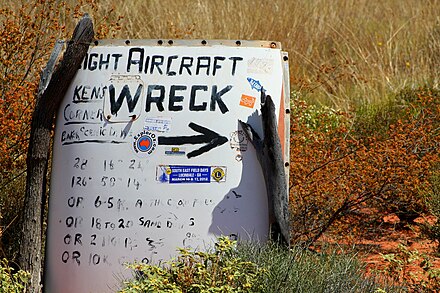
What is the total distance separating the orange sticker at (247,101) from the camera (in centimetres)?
479

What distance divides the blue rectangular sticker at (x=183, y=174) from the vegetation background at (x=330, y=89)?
1.18 m

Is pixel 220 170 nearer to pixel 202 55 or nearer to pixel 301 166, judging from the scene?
pixel 202 55

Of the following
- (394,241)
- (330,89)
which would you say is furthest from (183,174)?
(330,89)

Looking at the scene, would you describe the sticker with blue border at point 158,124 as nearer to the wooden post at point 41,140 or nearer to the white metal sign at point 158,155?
→ the white metal sign at point 158,155

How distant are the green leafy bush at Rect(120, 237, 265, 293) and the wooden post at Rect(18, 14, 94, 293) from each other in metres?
0.84

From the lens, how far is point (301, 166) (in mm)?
6035

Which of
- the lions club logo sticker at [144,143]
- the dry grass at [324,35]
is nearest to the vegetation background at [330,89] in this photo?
the dry grass at [324,35]

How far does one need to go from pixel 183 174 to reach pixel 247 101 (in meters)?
0.52

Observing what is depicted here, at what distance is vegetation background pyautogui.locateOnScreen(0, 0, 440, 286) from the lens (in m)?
6.11

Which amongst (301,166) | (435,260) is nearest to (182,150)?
(301,166)

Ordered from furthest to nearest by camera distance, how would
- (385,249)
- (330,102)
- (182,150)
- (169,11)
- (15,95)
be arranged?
(169,11) < (330,102) < (385,249) < (15,95) < (182,150)

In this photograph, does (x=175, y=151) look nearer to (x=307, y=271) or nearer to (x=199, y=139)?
(x=199, y=139)

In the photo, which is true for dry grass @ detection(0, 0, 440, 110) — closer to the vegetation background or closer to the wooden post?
the vegetation background

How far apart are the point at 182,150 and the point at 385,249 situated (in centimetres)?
273
